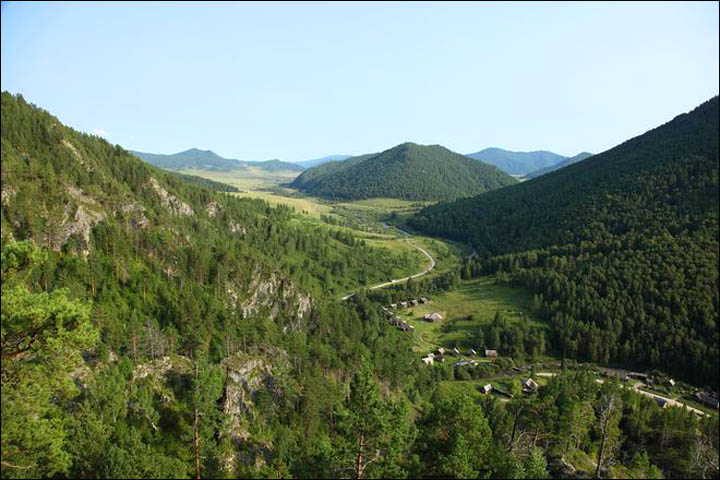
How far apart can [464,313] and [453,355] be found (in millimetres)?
38836

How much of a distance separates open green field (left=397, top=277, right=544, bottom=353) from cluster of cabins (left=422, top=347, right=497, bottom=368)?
415 centimetres

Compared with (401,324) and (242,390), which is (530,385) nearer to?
(401,324)

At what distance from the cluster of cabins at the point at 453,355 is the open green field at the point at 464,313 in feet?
13.6

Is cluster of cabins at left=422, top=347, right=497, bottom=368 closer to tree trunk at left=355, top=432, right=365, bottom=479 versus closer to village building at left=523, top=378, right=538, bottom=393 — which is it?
village building at left=523, top=378, right=538, bottom=393

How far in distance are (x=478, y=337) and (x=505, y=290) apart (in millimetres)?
58111

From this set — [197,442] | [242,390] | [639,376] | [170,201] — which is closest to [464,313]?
[639,376]

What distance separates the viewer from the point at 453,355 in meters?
133

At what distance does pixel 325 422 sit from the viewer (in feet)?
218

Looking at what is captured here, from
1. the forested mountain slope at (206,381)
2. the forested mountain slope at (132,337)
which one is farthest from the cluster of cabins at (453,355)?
the forested mountain slope at (132,337)

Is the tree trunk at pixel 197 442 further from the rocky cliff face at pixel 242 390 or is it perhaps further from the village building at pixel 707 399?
the village building at pixel 707 399

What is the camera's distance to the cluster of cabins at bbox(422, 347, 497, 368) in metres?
122

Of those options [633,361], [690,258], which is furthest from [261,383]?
[690,258]

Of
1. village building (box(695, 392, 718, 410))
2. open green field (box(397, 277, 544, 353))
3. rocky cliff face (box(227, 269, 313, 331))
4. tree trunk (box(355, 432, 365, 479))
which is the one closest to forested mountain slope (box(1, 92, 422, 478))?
rocky cliff face (box(227, 269, 313, 331))

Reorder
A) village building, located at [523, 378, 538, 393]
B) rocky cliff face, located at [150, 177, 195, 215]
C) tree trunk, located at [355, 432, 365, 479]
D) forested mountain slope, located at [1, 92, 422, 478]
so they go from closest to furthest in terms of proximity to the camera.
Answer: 1. forested mountain slope, located at [1, 92, 422, 478]
2. tree trunk, located at [355, 432, 365, 479]
3. village building, located at [523, 378, 538, 393]
4. rocky cliff face, located at [150, 177, 195, 215]
